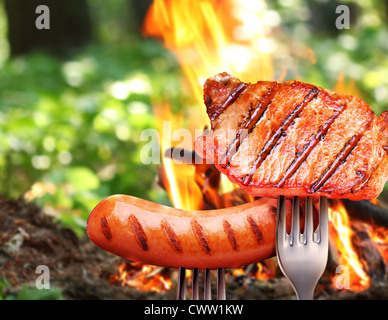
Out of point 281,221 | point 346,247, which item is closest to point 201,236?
point 281,221

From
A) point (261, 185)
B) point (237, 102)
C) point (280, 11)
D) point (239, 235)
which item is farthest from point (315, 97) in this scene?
point (280, 11)

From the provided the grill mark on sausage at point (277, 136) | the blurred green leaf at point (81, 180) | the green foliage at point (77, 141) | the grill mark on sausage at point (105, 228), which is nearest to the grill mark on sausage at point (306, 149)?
the grill mark on sausage at point (277, 136)

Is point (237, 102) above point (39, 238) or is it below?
above

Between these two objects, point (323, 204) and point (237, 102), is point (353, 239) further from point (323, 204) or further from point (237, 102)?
point (237, 102)

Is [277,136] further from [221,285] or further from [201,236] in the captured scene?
[221,285]

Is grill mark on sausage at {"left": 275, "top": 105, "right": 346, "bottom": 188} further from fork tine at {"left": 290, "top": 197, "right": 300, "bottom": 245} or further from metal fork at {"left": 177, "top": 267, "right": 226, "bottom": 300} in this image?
metal fork at {"left": 177, "top": 267, "right": 226, "bottom": 300}

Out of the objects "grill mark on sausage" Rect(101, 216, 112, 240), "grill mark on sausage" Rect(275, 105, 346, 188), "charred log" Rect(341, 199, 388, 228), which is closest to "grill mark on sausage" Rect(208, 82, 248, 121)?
"grill mark on sausage" Rect(275, 105, 346, 188)
